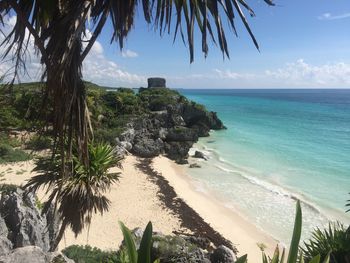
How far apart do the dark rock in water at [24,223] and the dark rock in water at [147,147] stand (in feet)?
60.2

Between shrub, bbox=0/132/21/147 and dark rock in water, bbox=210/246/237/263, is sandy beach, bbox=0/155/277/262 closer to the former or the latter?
dark rock in water, bbox=210/246/237/263

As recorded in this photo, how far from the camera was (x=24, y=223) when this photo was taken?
330 inches

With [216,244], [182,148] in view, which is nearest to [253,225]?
[216,244]

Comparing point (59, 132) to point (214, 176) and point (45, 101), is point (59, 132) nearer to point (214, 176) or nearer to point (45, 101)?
point (45, 101)

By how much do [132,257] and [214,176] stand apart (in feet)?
71.0

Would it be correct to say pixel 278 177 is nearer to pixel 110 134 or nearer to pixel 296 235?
pixel 110 134

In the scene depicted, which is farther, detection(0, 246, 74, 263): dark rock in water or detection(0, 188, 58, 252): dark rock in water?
detection(0, 188, 58, 252): dark rock in water

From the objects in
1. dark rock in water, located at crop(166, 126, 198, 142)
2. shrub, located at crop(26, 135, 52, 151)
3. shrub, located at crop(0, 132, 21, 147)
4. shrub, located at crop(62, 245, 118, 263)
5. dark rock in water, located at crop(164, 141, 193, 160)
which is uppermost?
shrub, located at crop(26, 135, 52, 151)

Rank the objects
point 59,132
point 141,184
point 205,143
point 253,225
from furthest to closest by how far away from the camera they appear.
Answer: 1. point 205,143
2. point 141,184
3. point 253,225
4. point 59,132

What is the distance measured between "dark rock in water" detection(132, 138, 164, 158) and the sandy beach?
5536 millimetres

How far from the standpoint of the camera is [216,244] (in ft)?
43.2

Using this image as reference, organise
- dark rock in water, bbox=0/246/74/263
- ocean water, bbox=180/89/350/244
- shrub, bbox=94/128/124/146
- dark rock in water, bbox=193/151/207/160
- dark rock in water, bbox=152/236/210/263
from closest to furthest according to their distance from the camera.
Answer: dark rock in water, bbox=0/246/74/263 → dark rock in water, bbox=152/236/210/263 → ocean water, bbox=180/89/350/244 → shrub, bbox=94/128/124/146 → dark rock in water, bbox=193/151/207/160

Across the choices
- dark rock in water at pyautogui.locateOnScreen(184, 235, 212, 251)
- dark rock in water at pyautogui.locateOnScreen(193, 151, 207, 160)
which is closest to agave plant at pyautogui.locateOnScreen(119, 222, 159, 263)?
dark rock in water at pyautogui.locateOnScreen(184, 235, 212, 251)

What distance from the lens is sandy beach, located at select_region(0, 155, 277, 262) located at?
12461mm
